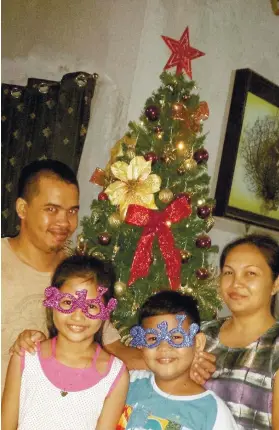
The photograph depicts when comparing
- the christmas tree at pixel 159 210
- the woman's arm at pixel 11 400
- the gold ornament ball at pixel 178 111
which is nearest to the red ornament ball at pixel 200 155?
the christmas tree at pixel 159 210

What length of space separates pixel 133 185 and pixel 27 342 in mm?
1028

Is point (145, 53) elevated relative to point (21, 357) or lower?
elevated

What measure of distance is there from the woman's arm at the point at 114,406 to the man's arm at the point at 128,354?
230 millimetres

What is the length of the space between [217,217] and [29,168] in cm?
181

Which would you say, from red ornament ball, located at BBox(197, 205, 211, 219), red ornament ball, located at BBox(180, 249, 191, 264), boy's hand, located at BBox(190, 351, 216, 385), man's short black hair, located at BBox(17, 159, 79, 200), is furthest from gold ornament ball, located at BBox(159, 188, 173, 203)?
boy's hand, located at BBox(190, 351, 216, 385)

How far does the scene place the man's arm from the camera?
185cm

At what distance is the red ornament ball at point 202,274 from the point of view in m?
2.46

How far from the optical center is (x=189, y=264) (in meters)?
2.51

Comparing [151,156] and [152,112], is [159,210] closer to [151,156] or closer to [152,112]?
[151,156]

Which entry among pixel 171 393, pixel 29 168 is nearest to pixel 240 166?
pixel 29 168

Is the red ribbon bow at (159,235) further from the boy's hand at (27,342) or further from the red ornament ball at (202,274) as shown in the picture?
the boy's hand at (27,342)

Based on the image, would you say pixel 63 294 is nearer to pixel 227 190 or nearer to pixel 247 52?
pixel 227 190

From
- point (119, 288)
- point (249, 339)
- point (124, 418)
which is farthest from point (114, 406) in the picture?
point (119, 288)

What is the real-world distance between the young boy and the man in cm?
24
